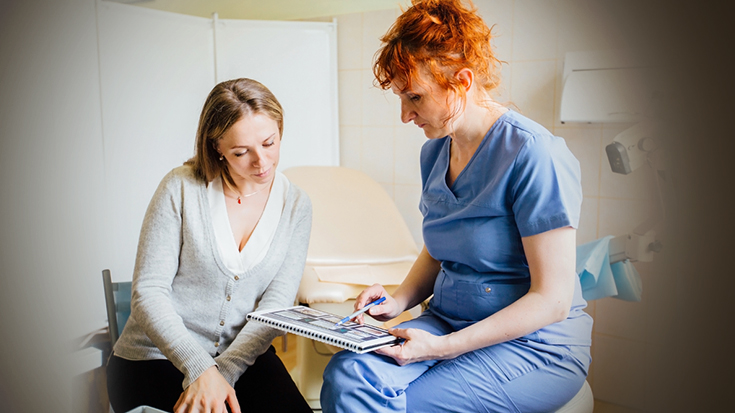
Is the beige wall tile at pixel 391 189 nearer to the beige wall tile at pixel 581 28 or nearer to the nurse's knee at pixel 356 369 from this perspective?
the beige wall tile at pixel 581 28

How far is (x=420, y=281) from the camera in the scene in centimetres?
102

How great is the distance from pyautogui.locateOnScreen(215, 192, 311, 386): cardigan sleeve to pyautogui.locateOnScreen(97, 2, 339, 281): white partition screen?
67cm

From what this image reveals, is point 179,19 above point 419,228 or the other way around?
above

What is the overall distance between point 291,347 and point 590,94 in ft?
4.49

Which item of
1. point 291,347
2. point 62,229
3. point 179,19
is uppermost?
point 179,19

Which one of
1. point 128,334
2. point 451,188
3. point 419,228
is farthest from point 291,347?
point 451,188

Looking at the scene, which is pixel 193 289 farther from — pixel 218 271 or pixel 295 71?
pixel 295 71

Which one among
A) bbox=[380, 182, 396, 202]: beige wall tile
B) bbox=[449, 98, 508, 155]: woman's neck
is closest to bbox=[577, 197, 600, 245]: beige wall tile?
bbox=[380, 182, 396, 202]: beige wall tile

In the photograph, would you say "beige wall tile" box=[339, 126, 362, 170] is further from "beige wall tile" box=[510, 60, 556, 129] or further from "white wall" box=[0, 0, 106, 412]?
"white wall" box=[0, 0, 106, 412]

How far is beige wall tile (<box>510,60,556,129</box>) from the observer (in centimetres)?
153

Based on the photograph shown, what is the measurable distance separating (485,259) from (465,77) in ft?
0.91

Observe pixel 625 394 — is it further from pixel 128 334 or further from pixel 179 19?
pixel 179 19

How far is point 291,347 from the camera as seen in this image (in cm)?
205

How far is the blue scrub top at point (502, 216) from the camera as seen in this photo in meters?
0.77
